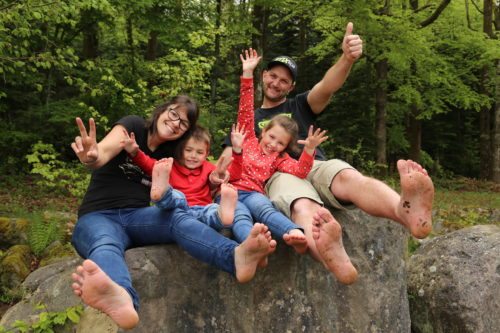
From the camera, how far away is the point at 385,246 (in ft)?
10.8

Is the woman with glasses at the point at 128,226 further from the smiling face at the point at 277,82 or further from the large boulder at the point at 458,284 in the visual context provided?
the large boulder at the point at 458,284

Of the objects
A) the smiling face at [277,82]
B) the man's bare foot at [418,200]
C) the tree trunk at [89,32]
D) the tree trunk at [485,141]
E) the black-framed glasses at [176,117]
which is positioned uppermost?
the tree trunk at [89,32]

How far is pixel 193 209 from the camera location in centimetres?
289

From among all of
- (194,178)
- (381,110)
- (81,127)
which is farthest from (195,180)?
(381,110)

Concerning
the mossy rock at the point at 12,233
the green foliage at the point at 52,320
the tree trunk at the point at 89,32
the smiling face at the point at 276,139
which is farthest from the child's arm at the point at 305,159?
the tree trunk at the point at 89,32

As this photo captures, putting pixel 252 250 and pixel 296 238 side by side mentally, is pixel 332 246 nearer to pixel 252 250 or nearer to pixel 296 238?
pixel 296 238

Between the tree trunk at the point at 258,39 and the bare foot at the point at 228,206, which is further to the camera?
the tree trunk at the point at 258,39

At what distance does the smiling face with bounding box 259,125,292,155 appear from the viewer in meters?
3.28

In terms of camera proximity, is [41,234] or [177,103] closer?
[177,103]

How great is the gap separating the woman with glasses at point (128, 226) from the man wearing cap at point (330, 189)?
362 millimetres

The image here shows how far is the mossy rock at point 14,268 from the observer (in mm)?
4832

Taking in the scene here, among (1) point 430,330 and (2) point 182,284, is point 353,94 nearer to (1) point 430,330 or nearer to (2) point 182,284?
(1) point 430,330

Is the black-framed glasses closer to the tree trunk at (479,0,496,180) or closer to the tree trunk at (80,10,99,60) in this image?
the tree trunk at (80,10,99,60)

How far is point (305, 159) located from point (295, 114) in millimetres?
913
